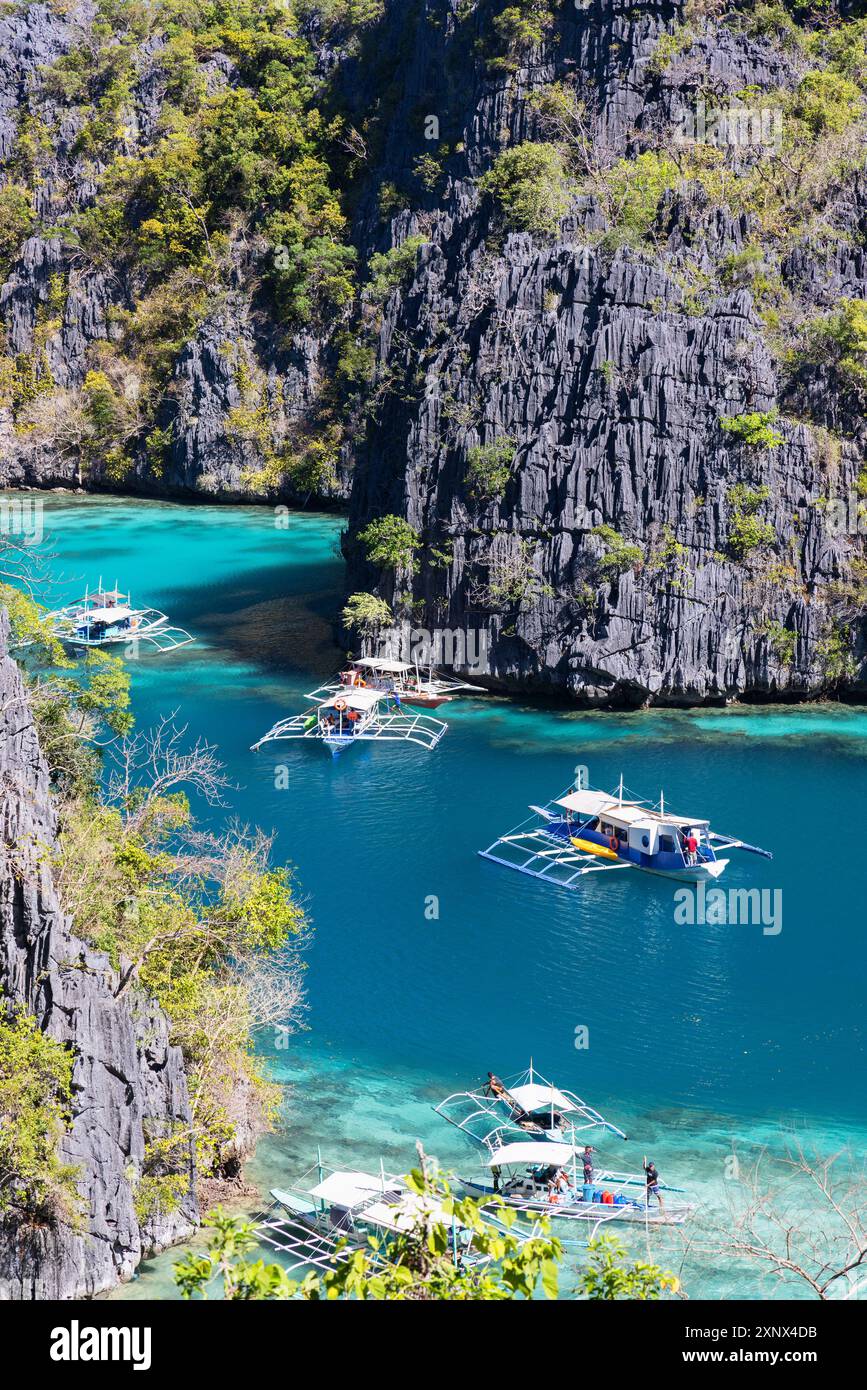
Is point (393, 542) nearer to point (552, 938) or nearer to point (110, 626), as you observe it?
point (110, 626)

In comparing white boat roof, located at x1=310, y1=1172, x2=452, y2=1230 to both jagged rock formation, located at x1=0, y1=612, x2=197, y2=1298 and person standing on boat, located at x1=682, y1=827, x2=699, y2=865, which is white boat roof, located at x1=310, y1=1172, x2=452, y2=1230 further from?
person standing on boat, located at x1=682, y1=827, x2=699, y2=865

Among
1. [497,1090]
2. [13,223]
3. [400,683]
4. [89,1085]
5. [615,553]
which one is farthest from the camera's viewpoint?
[13,223]

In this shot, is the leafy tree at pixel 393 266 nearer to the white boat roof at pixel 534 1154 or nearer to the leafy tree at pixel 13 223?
the leafy tree at pixel 13 223

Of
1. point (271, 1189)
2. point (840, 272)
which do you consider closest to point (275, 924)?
point (271, 1189)

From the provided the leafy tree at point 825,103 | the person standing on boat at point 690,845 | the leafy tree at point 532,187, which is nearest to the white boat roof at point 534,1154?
the person standing on boat at point 690,845

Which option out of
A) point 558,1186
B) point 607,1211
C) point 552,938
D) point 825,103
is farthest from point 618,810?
point 825,103

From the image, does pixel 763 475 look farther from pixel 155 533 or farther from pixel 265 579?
pixel 155 533
